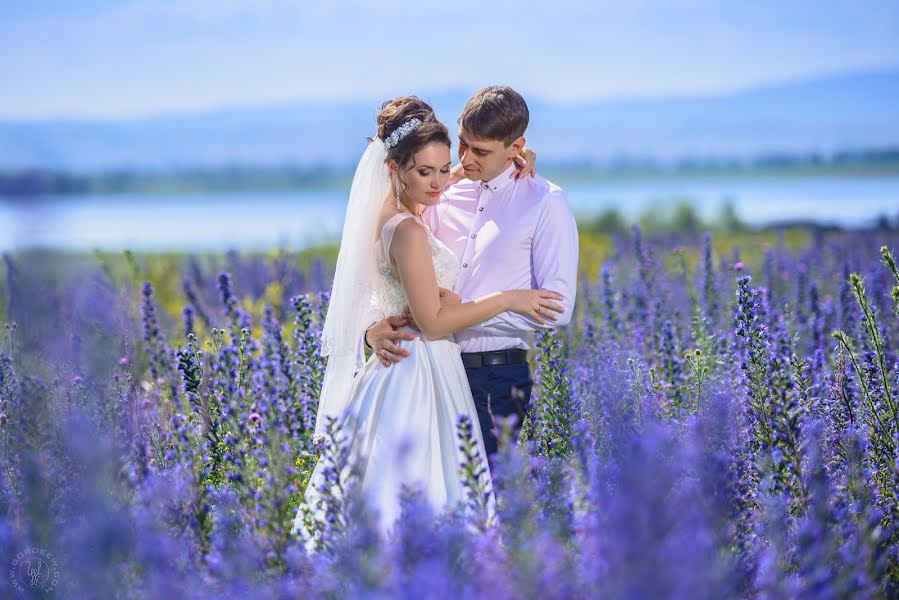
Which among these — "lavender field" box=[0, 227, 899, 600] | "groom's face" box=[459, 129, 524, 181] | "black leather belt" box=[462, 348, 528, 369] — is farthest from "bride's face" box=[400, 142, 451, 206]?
"lavender field" box=[0, 227, 899, 600]

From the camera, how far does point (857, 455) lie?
2.66 metres

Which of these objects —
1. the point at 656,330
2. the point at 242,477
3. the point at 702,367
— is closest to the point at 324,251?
the point at 656,330

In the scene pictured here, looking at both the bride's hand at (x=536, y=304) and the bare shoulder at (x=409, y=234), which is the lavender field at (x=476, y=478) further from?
the bare shoulder at (x=409, y=234)

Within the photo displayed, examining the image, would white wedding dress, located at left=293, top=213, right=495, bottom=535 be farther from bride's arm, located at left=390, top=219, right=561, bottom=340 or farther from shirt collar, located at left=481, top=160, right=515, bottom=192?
shirt collar, located at left=481, top=160, right=515, bottom=192

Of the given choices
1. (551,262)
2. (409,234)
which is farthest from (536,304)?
(409,234)

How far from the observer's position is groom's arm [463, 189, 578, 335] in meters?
3.10

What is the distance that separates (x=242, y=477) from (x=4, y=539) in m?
0.58

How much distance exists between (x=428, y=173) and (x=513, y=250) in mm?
395

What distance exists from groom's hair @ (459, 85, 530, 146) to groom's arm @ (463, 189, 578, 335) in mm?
274

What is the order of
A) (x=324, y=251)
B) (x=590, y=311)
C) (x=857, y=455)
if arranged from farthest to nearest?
(x=324, y=251) < (x=590, y=311) < (x=857, y=455)

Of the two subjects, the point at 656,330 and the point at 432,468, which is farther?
the point at 656,330

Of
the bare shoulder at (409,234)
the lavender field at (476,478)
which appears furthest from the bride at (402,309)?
the lavender field at (476,478)

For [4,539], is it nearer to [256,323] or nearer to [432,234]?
[432,234]

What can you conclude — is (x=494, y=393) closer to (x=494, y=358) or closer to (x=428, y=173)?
(x=494, y=358)
